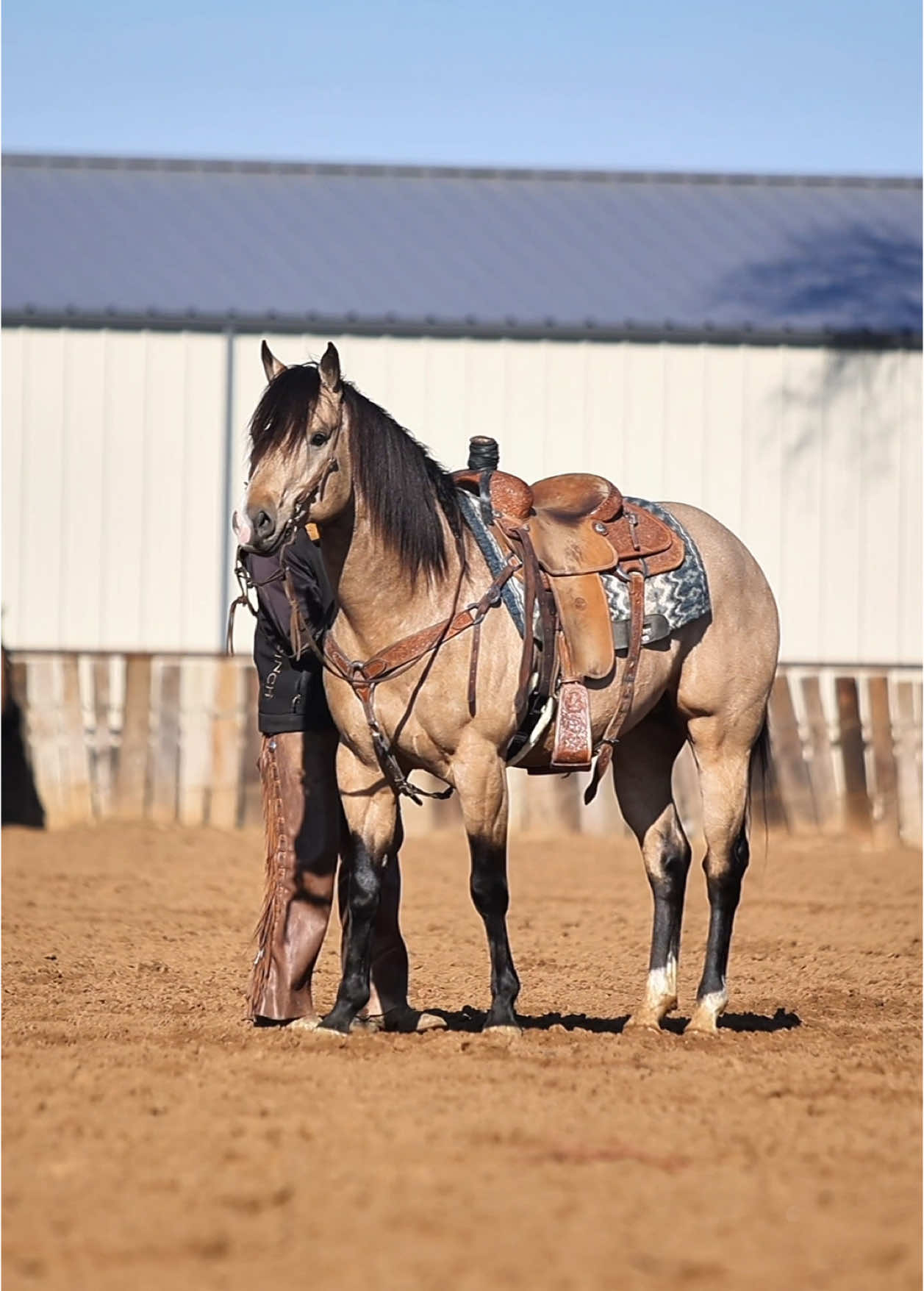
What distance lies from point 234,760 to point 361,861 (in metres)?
8.56

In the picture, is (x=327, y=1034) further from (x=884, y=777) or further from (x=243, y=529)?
(x=884, y=777)

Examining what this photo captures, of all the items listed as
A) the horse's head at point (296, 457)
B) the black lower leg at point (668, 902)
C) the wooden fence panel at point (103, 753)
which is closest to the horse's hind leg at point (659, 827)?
the black lower leg at point (668, 902)

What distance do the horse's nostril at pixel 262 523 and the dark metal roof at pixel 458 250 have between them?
1207 centimetres

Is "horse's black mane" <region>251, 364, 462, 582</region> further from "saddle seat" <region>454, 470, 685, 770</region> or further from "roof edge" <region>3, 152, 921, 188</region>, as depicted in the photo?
"roof edge" <region>3, 152, 921, 188</region>

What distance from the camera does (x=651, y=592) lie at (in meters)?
7.11

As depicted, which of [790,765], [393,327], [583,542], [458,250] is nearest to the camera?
[583,542]

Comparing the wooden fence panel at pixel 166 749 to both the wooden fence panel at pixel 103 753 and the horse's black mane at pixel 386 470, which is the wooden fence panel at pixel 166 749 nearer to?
the wooden fence panel at pixel 103 753

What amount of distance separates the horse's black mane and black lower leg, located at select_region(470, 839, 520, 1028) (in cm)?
100

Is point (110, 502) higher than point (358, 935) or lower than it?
higher

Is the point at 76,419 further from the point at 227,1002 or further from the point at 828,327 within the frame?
the point at 227,1002

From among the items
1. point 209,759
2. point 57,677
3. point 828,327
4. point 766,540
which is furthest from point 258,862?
point 828,327

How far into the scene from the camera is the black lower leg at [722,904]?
7.13m

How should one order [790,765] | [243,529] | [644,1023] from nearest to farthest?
[243,529]
[644,1023]
[790,765]

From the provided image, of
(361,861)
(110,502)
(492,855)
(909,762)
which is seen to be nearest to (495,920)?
(492,855)
